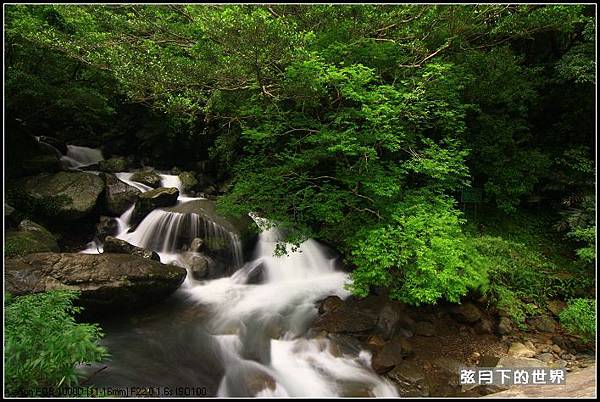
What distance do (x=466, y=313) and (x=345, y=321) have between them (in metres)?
2.83

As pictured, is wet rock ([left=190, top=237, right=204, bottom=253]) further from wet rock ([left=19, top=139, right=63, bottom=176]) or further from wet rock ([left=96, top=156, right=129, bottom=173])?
wet rock ([left=96, top=156, right=129, bottom=173])

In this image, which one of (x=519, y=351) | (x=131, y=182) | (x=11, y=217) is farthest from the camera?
(x=131, y=182)

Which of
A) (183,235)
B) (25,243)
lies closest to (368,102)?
(183,235)

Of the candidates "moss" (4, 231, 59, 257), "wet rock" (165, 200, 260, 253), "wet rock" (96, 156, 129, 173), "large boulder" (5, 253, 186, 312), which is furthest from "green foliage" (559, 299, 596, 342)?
"wet rock" (96, 156, 129, 173)

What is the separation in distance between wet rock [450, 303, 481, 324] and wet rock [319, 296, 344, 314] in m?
2.65

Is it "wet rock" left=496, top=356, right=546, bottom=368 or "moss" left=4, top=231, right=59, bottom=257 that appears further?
"moss" left=4, top=231, right=59, bottom=257

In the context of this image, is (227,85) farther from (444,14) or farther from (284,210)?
(444,14)

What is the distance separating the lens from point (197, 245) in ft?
31.8

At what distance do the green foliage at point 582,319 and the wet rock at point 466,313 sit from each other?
159cm

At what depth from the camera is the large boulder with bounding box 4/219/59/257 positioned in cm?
756

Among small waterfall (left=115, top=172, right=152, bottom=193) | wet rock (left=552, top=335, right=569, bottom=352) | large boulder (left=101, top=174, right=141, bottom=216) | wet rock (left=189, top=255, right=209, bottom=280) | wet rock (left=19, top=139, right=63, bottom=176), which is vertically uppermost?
wet rock (left=19, top=139, right=63, bottom=176)

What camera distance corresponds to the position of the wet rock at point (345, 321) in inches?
284

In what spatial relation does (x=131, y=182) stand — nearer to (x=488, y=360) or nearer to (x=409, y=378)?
(x=409, y=378)

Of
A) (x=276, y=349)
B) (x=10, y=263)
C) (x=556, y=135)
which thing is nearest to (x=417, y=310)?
(x=276, y=349)
